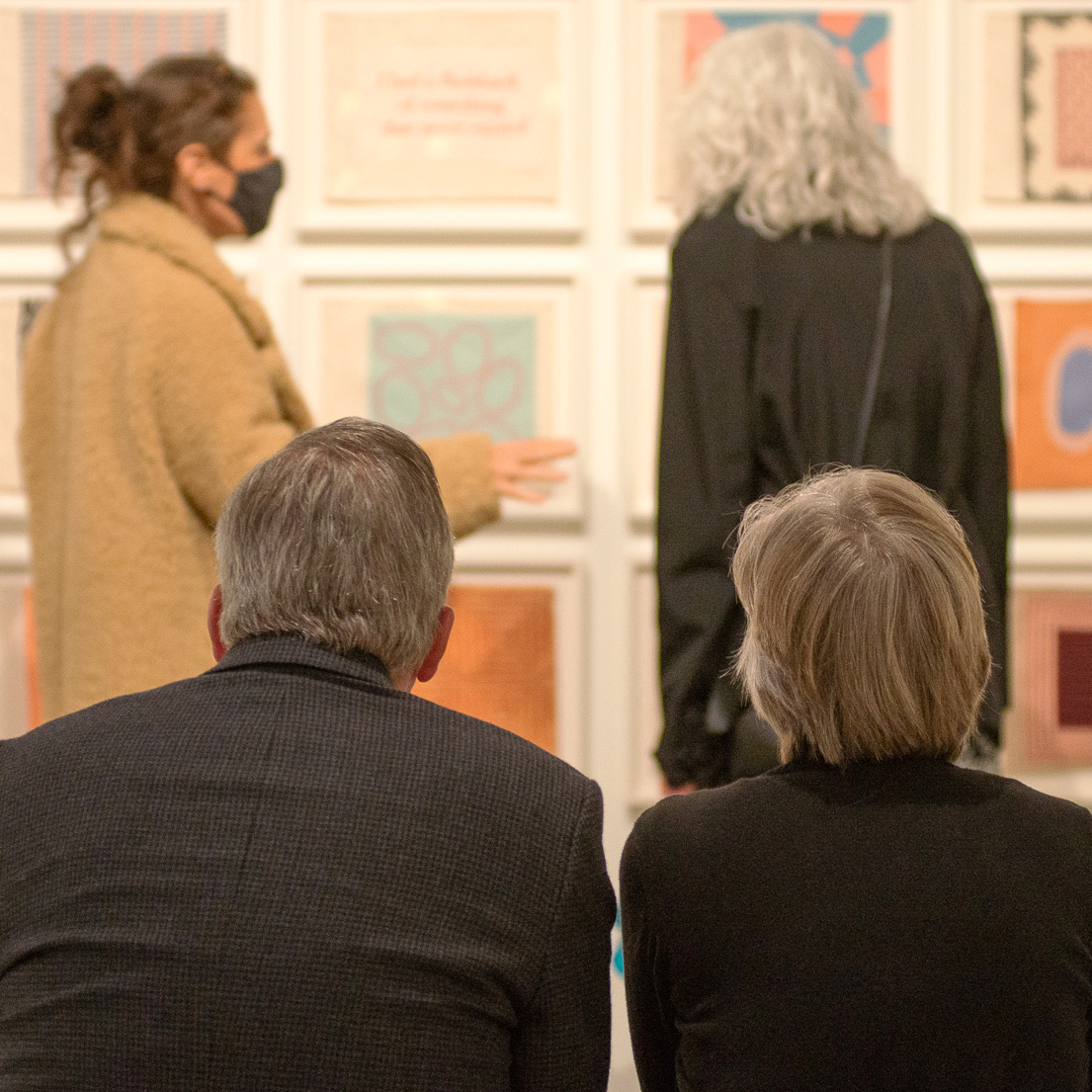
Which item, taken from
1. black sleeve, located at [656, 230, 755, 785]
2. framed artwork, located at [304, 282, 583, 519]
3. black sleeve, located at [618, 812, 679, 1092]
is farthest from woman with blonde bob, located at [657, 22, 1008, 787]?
framed artwork, located at [304, 282, 583, 519]

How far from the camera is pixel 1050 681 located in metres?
2.46

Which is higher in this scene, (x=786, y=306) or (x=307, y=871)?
(x=786, y=306)

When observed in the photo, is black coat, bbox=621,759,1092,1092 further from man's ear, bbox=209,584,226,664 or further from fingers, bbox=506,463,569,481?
fingers, bbox=506,463,569,481

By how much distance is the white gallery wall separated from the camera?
2414mm

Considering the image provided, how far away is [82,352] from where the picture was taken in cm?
169

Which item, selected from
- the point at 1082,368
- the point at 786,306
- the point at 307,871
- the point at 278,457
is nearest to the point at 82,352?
the point at 278,457

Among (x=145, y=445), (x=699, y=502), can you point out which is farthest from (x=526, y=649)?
(x=145, y=445)

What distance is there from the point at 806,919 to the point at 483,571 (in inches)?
62.6

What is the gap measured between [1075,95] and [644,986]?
2.00m

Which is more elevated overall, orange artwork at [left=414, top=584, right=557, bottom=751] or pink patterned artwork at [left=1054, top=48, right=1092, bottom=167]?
pink patterned artwork at [left=1054, top=48, right=1092, bottom=167]

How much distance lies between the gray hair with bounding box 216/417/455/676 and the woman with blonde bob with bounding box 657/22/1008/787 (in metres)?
0.65

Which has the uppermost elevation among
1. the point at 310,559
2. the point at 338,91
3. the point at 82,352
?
the point at 338,91

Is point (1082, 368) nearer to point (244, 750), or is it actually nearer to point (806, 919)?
point (806, 919)

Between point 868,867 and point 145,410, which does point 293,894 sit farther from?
point 145,410
